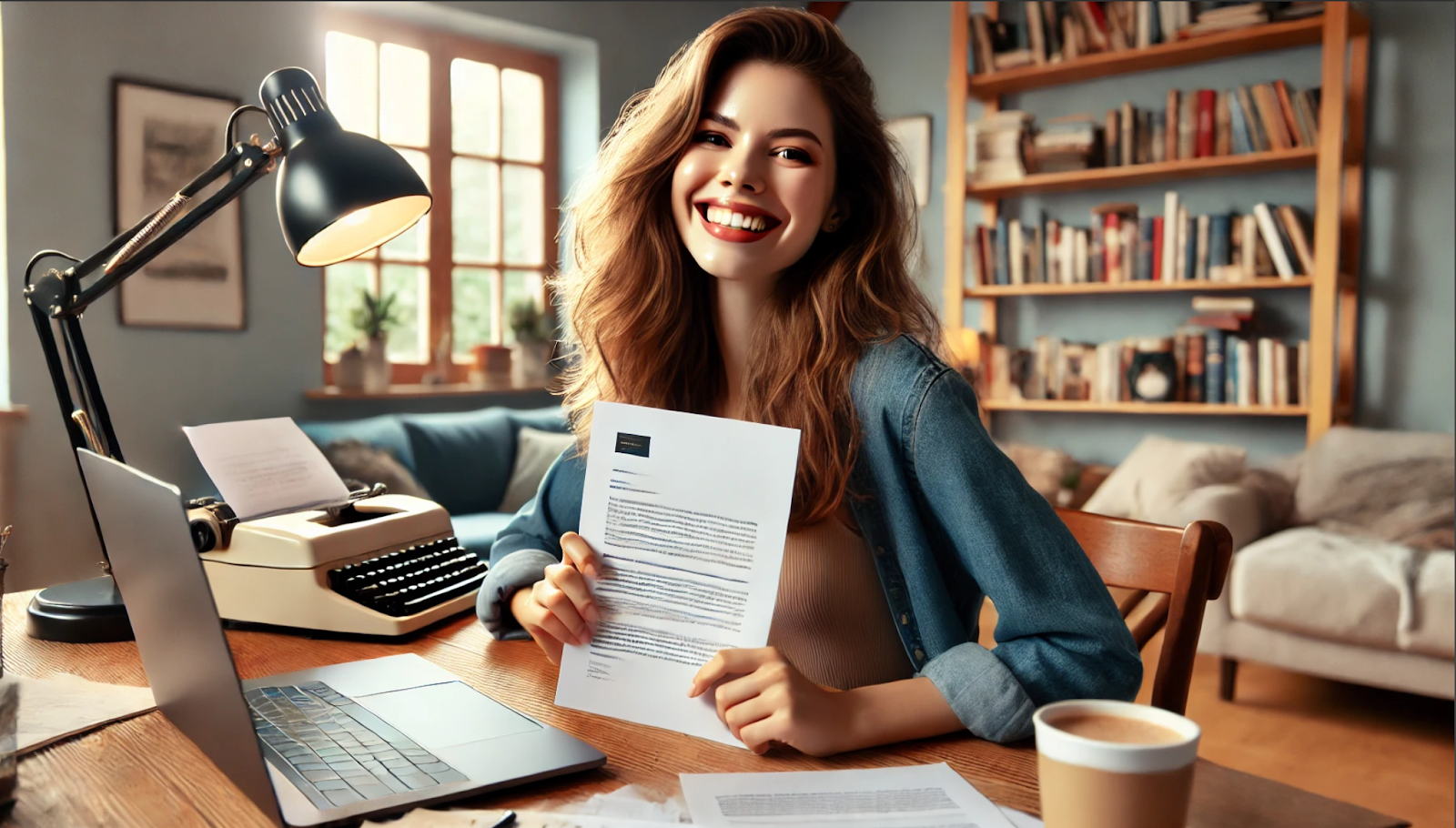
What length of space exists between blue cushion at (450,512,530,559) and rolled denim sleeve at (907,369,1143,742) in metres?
2.53

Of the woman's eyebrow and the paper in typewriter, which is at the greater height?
the woman's eyebrow

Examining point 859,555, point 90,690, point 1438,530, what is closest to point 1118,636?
point 859,555

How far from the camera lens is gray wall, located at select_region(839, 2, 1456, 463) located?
3.88m

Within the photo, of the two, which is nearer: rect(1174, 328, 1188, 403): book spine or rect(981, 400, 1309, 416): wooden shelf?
rect(981, 400, 1309, 416): wooden shelf

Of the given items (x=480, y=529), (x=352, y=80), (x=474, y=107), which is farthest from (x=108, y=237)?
(x=474, y=107)

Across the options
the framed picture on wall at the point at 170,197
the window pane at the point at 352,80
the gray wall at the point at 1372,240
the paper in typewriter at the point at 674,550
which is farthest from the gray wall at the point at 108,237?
the paper in typewriter at the point at 674,550

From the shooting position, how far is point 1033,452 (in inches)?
177

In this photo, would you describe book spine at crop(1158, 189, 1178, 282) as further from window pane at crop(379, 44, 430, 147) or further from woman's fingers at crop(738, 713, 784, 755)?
woman's fingers at crop(738, 713, 784, 755)

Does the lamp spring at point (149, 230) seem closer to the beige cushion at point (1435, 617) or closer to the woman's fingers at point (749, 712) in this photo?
the woman's fingers at point (749, 712)

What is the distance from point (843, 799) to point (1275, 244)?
3.86 metres

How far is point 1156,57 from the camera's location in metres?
4.25

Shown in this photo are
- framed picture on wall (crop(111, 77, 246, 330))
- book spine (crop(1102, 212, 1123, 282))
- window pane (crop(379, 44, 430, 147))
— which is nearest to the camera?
framed picture on wall (crop(111, 77, 246, 330))

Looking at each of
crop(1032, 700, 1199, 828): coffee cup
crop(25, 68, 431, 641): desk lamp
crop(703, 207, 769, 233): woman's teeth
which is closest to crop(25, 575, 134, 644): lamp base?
crop(25, 68, 431, 641): desk lamp

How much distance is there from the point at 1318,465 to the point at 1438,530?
1.39 ft
